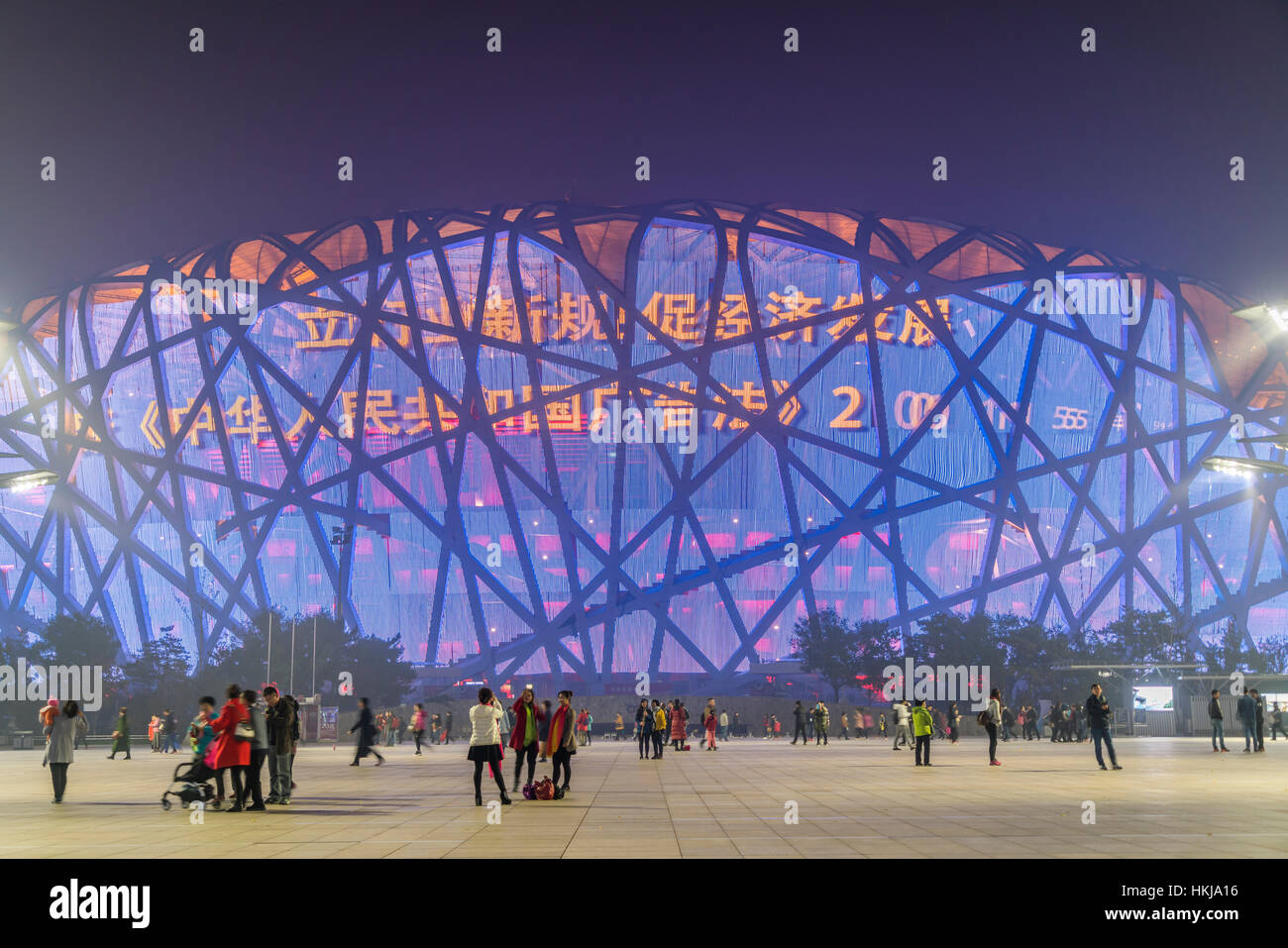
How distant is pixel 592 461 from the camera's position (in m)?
69.8

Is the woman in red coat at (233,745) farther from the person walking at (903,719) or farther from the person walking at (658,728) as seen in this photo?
the person walking at (903,719)

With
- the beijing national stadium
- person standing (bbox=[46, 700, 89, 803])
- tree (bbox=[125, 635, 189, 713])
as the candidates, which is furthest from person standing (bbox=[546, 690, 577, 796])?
the beijing national stadium

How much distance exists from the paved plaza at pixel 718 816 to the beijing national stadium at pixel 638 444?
144 ft

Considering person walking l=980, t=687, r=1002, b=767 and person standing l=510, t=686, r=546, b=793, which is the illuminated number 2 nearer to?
person walking l=980, t=687, r=1002, b=767

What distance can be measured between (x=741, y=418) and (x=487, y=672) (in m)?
21.1

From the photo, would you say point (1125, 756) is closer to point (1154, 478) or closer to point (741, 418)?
point (741, 418)

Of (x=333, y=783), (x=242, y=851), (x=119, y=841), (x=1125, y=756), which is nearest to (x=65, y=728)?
(x=333, y=783)

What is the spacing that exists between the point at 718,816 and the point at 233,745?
21.0ft

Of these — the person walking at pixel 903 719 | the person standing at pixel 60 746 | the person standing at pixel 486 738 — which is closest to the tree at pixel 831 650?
the person walking at pixel 903 719

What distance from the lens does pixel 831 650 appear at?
60500 millimetres

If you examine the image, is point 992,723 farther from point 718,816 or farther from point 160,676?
point 160,676

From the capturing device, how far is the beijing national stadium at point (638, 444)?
68188 millimetres

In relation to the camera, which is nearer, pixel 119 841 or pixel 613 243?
pixel 119 841

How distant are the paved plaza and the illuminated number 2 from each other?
4668cm
